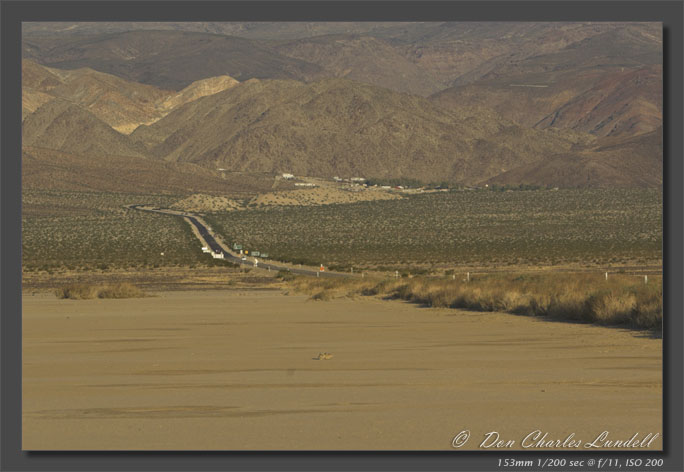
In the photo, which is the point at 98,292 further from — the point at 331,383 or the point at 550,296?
the point at 331,383

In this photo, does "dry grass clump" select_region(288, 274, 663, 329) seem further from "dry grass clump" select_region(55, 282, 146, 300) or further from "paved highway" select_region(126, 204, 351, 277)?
"paved highway" select_region(126, 204, 351, 277)

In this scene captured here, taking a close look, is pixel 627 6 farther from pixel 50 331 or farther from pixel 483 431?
pixel 50 331

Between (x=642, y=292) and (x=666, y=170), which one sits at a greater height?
(x=666, y=170)

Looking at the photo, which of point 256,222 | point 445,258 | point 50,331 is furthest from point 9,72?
point 256,222

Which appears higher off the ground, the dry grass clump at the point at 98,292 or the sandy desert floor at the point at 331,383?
the sandy desert floor at the point at 331,383

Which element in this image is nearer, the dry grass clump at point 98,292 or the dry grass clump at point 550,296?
the dry grass clump at point 550,296

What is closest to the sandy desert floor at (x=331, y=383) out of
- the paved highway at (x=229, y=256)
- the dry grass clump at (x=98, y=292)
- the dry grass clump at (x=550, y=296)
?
the dry grass clump at (x=550, y=296)

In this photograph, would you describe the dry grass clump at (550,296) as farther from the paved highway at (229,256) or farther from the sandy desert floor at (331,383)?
the paved highway at (229,256)

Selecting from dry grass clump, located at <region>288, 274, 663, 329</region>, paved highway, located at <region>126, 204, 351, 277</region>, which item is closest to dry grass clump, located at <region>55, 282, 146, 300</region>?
dry grass clump, located at <region>288, 274, 663, 329</region>
